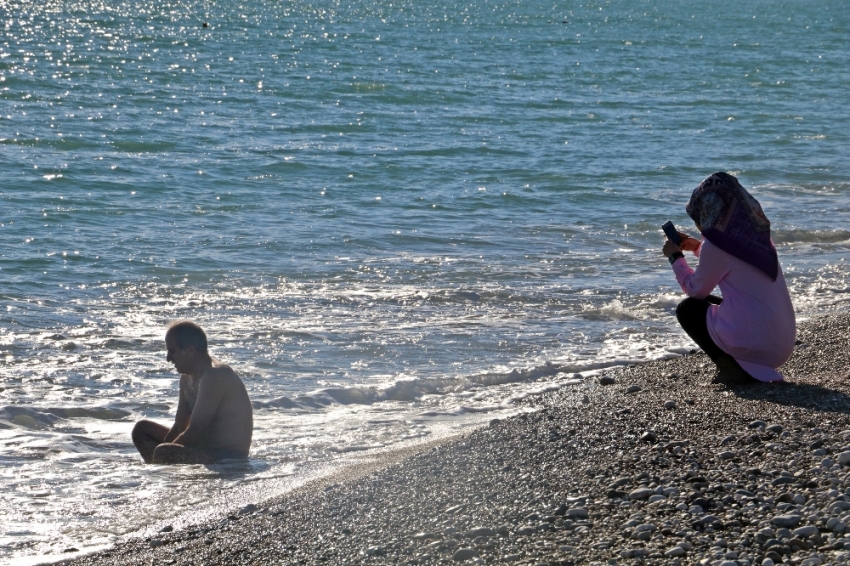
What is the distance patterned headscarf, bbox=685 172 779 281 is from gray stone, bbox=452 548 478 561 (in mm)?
2505

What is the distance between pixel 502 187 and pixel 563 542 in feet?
42.8

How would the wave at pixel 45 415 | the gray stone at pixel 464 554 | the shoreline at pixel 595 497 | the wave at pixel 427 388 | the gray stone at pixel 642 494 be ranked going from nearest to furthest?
the shoreline at pixel 595 497 < the gray stone at pixel 464 554 < the gray stone at pixel 642 494 < the wave at pixel 45 415 < the wave at pixel 427 388

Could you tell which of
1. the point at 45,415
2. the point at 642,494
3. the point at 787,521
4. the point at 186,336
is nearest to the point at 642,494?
the point at 642,494

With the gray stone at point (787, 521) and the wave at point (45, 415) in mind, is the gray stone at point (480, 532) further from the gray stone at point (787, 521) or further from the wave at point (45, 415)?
the wave at point (45, 415)

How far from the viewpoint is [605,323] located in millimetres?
9180

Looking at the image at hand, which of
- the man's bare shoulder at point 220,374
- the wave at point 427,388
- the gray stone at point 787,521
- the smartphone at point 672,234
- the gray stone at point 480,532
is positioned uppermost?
the smartphone at point 672,234

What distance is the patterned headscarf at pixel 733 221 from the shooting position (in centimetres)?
555

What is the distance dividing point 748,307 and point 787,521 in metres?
2.25

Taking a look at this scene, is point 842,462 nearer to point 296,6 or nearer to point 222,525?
point 222,525

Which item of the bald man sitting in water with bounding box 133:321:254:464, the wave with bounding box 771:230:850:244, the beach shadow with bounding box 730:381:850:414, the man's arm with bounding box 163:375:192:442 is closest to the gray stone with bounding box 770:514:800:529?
the beach shadow with bounding box 730:381:850:414

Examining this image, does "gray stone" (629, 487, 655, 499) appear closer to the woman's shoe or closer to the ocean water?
the woman's shoe

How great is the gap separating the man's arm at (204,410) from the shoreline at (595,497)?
99 centimetres

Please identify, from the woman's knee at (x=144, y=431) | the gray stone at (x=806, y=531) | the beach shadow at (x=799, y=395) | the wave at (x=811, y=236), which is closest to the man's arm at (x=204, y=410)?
the woman's knee at (x=144, y=431)

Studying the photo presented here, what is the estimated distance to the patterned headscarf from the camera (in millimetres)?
5547
